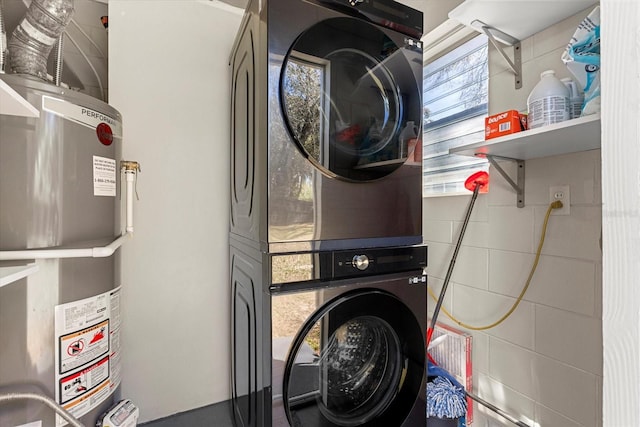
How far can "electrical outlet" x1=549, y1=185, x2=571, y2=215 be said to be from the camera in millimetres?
1285

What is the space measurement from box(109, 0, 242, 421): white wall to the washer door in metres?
0.84

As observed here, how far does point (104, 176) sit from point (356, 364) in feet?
3.89

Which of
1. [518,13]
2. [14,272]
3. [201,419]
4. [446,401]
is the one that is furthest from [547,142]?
[201,419]

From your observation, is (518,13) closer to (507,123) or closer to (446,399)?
(507,123)

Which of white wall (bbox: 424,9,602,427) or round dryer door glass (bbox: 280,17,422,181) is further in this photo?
white wall (bbox: 424,9,602,427)

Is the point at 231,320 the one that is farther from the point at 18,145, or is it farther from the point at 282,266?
the point at 18,145

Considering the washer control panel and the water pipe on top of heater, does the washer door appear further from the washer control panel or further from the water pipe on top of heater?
the water pipe on top of heater

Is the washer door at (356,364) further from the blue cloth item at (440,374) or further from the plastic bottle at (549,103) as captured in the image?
the plastic bottle at (549,103)

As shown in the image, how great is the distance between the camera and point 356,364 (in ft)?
4.09

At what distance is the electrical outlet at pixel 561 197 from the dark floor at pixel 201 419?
71.8 inches

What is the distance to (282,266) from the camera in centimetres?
100

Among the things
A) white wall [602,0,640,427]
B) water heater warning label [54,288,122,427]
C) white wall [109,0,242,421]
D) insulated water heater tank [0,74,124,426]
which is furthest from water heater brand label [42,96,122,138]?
white wall [602,0,640,427]

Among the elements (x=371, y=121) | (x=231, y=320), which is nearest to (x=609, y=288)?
(x=371, y=121)

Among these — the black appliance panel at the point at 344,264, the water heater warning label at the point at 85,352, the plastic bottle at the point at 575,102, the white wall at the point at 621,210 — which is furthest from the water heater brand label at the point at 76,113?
the plastic bottle at the point at 575,102
